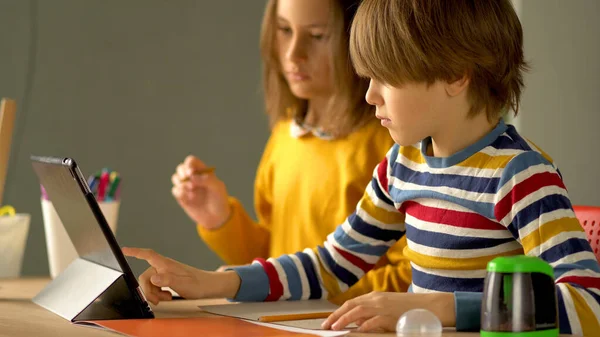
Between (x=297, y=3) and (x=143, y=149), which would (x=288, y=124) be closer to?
(x=297, y=3)

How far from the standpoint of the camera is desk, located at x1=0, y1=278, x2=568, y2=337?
886mm

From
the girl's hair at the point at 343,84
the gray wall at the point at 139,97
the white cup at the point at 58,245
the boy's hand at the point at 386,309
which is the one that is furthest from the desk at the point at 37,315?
the gray wall at the point at 139,97

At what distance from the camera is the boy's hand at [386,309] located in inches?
32.9

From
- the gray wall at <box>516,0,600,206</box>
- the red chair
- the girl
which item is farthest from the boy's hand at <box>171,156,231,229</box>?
the red chair

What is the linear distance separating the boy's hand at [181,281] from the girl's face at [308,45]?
1.44 feet

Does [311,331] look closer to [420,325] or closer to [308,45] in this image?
[420,325]

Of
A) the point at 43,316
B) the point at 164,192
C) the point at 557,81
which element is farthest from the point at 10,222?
the point at 557,81

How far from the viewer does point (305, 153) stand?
1524 mm

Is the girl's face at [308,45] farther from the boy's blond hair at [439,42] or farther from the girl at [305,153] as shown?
the boy's blond hair at [439,42]

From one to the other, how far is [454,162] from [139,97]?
3.92 ft

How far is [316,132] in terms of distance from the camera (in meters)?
1.51

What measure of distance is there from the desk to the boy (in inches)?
1.2

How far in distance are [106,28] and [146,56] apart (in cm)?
11

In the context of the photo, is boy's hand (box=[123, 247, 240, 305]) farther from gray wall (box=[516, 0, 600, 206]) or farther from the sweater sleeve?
gray wall (box=[516, 0, 600, 206])
